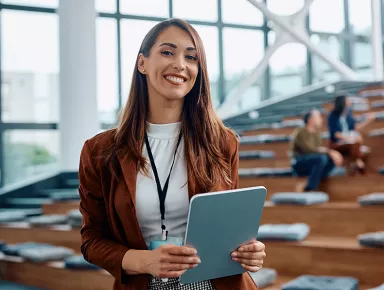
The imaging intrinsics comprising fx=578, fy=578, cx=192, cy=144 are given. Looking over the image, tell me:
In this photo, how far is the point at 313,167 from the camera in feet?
13.4

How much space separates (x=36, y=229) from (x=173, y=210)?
3776 millimetres

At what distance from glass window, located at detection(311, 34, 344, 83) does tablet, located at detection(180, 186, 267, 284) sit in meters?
8.67

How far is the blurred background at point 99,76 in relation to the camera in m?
6.28

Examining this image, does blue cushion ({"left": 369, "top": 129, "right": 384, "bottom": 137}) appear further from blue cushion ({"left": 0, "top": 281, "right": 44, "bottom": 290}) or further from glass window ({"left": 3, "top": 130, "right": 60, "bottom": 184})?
glass window ({"left": 3, "top": 130, "right": 60, "bottom": 184})

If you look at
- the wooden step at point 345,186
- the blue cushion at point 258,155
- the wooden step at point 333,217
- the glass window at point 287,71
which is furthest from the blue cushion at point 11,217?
the glass window at point 287,71

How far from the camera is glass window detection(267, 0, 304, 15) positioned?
8570mm

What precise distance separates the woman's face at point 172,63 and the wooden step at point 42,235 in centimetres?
330

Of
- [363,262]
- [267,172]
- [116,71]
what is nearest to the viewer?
[363,262]

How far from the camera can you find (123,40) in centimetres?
781

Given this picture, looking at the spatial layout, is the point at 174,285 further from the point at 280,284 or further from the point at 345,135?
the point at 345,135

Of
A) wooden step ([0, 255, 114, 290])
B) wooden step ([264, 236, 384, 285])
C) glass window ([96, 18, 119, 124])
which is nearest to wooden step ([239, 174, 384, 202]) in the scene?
wooden step ([264, 236, 384, 285])

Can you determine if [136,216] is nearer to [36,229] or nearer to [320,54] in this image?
[36,229]

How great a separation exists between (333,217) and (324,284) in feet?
2.34

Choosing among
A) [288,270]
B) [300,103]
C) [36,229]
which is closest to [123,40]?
[300,103]
